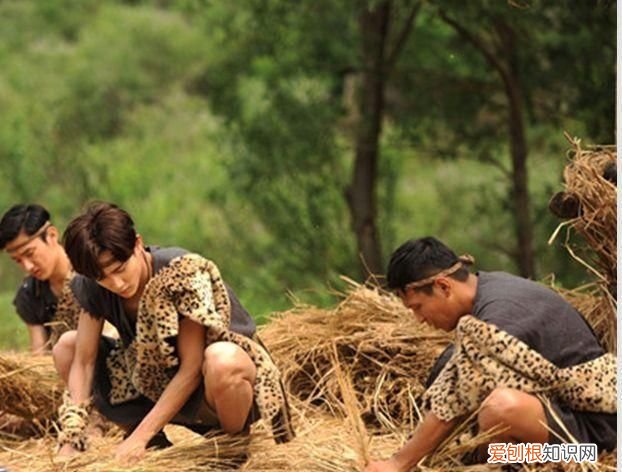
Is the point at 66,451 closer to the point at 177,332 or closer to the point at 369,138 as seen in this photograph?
the point at 177,332

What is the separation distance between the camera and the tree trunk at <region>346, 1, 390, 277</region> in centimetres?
982

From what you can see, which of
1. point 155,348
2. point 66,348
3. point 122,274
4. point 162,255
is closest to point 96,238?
point 122,274

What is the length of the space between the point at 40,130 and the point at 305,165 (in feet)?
12.7

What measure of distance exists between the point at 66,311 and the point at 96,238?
1311 millimetres

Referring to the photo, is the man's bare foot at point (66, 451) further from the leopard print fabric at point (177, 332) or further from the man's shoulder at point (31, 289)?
the man's shoulder at point (31, 289)

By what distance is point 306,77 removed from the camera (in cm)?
1031

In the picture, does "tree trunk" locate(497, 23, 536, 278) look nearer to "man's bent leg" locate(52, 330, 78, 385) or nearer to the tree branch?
the tree branch

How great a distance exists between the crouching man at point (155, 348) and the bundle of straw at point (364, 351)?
65cm

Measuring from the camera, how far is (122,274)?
430cm

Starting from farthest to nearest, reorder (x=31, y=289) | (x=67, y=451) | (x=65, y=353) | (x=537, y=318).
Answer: (x=31, y=289) → (x=65, y=353) → (x=67, y=451) → (x=537, y=318)

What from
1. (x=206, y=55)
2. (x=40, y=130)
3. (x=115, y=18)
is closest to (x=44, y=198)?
(x=40, y=130)

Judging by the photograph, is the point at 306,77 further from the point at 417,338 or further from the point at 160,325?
the point at 160,325

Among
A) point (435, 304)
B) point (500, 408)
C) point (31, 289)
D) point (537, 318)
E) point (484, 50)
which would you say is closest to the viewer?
point (500, 408)

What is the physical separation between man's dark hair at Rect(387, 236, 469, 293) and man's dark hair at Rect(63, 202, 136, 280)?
2.50 ft
